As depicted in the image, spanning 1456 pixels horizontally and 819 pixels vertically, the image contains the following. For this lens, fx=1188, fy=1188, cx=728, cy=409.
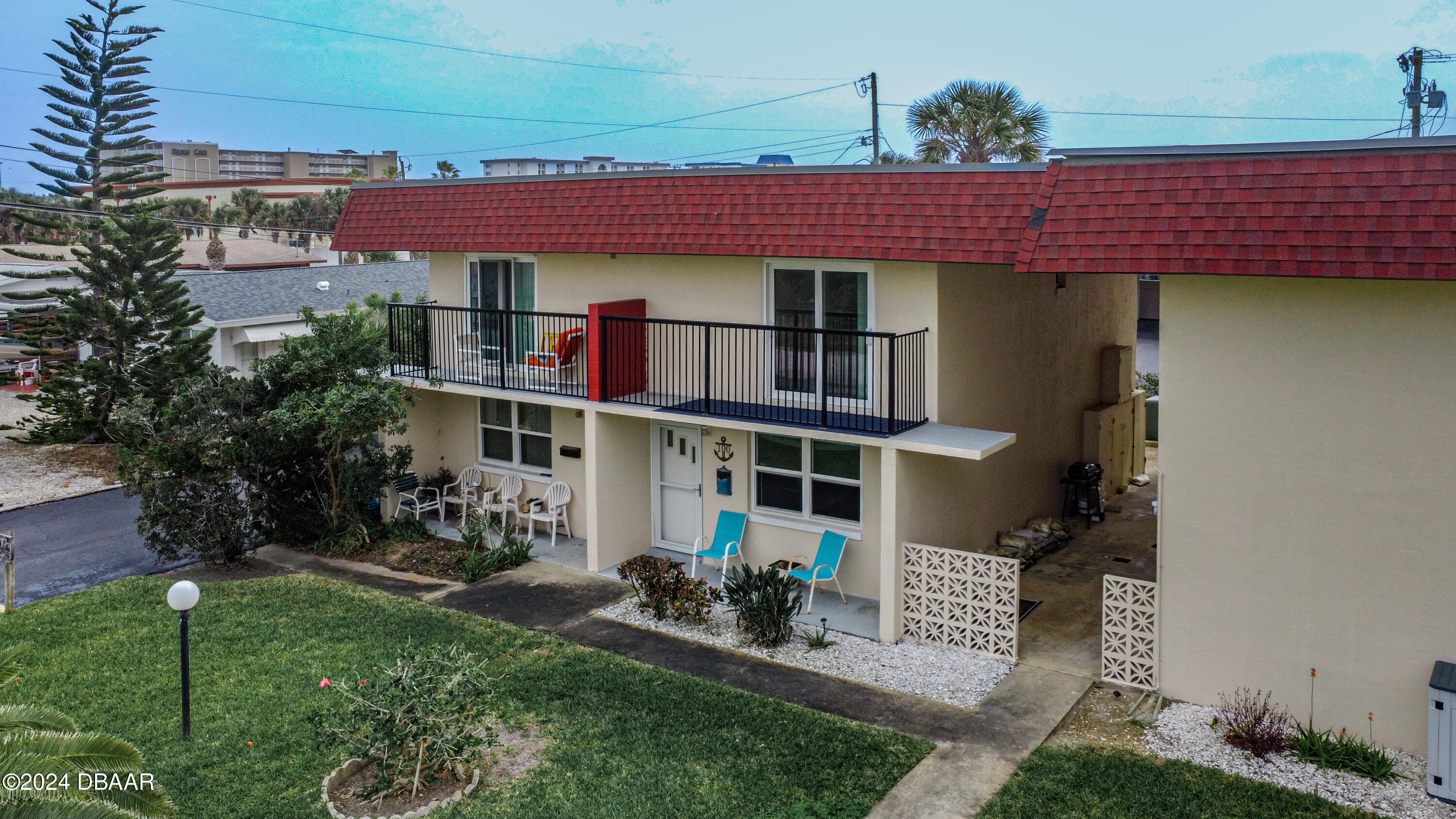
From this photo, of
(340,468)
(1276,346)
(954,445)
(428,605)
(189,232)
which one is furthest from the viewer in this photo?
(189,232)

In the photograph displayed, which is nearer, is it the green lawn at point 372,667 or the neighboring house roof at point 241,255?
the green lawn at point 372,667

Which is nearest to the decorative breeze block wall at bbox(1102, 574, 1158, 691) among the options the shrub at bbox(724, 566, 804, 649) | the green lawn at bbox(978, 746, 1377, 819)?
the green lawn at bbox(978, 746, 1377, 819)

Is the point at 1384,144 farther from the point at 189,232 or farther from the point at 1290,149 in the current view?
the point at 189,232

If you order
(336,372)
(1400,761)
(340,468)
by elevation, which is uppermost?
(336,372)

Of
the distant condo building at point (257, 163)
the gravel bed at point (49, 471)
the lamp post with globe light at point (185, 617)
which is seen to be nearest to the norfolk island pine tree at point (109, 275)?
the gravel bed at point (49, 471)

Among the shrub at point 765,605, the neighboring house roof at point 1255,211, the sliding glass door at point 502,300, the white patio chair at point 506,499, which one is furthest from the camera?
the white patio chair at point 506,499

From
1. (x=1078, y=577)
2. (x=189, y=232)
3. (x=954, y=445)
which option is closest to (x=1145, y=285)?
(x=1078, y=577)

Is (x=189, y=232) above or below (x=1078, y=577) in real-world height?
above

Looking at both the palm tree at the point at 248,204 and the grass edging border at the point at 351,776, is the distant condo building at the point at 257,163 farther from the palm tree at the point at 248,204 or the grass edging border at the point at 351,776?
the grass edging border at the point at 351,776
